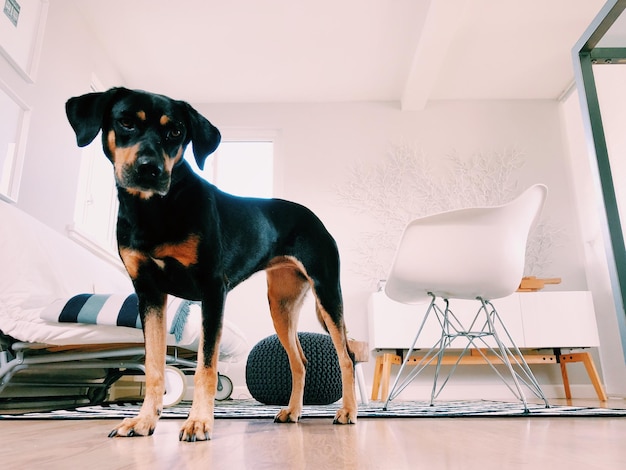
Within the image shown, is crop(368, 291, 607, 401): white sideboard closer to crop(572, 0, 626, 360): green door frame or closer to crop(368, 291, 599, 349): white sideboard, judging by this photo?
crop(368, 291, 599, 349): white sideboard

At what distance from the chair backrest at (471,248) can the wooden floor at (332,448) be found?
0.77 meters

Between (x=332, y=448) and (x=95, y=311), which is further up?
(x=95, y=311)

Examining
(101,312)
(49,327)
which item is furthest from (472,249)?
(49,327)

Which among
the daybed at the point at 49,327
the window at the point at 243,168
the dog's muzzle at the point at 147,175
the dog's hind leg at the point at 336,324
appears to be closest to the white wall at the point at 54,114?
the daybed at the point at 49,327

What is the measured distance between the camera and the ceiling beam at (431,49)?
359 cm

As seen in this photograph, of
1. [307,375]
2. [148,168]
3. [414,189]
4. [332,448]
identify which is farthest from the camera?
[414,189]

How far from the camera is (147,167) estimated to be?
3.50ft

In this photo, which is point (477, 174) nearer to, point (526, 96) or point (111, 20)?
point (526, 96)

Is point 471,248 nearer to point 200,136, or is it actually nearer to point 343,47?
point 200,136

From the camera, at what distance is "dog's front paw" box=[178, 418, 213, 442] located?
952 mm

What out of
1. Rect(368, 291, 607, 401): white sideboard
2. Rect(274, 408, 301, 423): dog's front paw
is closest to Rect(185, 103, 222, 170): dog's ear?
Rect(274, 408, 301, 423): dog's front paw

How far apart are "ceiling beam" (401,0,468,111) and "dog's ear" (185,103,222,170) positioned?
289 cm

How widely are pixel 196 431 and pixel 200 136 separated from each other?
0.71 m

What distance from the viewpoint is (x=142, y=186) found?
107 cm
